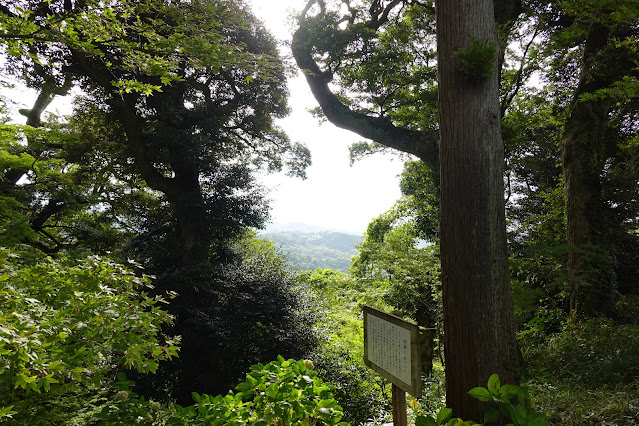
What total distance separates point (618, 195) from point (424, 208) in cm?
391

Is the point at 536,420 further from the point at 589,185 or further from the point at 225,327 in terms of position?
the point at 589,185

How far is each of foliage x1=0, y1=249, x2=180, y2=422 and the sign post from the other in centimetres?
144

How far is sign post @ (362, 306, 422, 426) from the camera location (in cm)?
220

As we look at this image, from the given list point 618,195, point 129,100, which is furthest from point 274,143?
point 618,195

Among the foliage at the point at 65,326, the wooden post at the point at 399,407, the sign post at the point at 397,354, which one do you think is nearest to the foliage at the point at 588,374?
the sign post at the point at 397,354

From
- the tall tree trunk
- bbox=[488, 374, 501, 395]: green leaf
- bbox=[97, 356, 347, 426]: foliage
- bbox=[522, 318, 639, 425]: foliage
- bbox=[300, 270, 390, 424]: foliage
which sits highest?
the tall tree trunk

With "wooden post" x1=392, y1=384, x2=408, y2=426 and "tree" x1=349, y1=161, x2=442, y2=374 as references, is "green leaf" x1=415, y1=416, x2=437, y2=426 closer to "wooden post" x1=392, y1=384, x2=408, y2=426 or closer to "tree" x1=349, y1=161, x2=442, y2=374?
"wooden post" x1=392, y1=384, x2=408, y2=426

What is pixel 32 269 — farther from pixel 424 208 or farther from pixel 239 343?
pixel 424 208

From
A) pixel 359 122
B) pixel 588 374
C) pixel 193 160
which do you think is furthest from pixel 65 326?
pixel 193 160

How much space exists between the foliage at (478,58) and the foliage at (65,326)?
2940mm

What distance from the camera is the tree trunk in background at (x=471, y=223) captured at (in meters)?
2.48

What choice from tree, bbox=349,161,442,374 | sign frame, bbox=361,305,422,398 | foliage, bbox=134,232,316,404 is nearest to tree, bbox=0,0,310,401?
foliage, bbox=134,232,316,404

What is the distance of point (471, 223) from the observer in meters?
2.60

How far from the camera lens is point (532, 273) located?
254 inches
